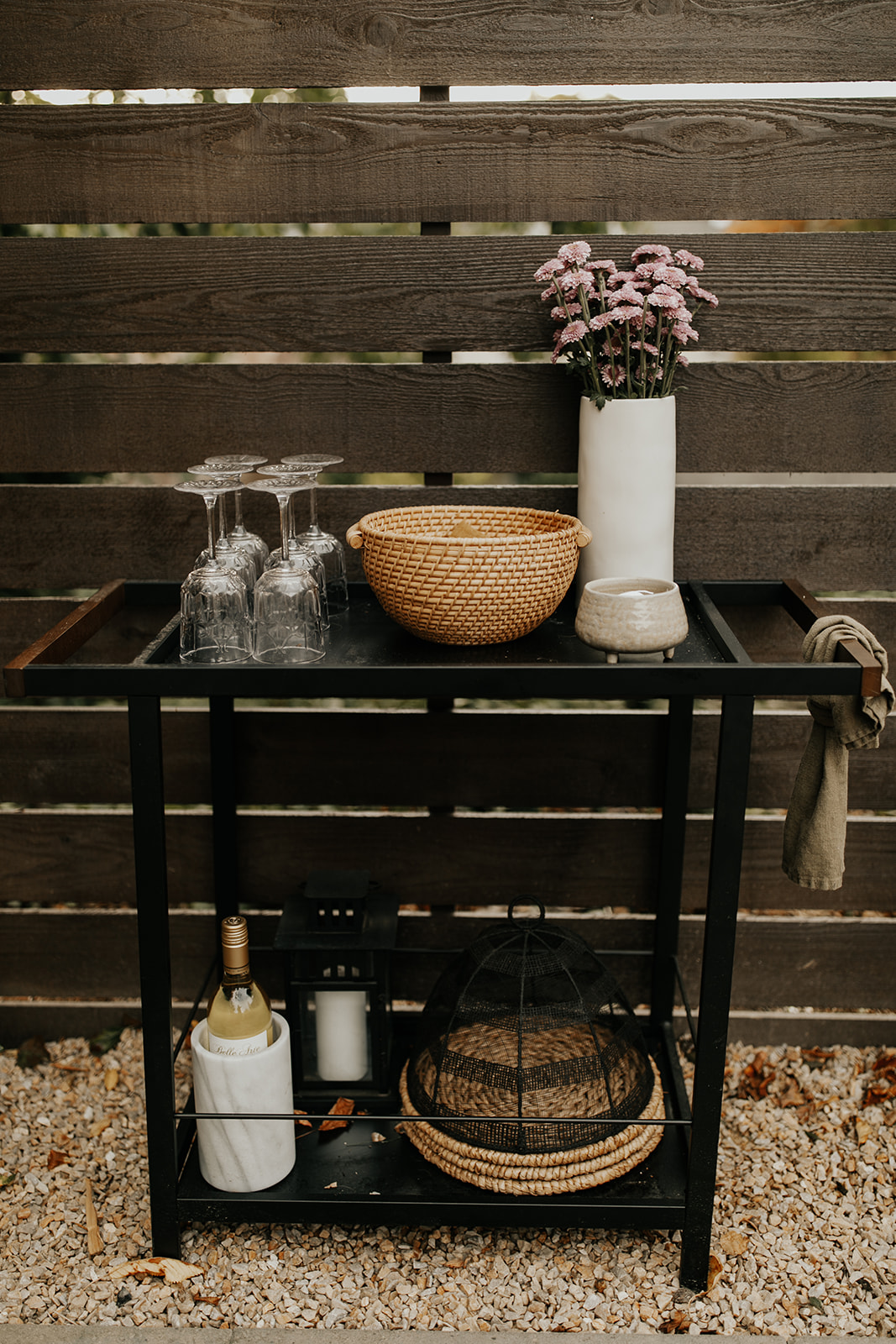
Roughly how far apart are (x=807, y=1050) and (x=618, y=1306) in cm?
82

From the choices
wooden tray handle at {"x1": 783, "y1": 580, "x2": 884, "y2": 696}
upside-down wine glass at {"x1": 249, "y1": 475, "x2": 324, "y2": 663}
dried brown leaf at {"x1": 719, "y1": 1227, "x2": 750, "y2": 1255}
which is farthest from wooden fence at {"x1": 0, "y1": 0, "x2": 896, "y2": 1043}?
dried brown leaf at {"x1": 719, "y1": 1227, "x2": 750, "y2": 1255}

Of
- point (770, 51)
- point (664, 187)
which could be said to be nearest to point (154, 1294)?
point (664, 187)

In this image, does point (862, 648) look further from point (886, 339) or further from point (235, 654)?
point (235, 654)

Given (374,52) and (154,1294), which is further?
(374,52)

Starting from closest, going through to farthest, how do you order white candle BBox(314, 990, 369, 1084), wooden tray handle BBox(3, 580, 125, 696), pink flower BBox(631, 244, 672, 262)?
wooden tray handle BBox(3, 580, 125, 696) → pink flower BBox(631, 244, 672, 262) → white candle BBox(314, 990, 369, 1084)

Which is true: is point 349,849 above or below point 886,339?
below

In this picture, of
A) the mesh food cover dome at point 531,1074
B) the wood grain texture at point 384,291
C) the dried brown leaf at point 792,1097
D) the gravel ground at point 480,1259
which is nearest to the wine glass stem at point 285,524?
the wood grain texture at point 384,291

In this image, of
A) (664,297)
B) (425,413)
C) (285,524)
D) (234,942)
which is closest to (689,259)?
(664,297)

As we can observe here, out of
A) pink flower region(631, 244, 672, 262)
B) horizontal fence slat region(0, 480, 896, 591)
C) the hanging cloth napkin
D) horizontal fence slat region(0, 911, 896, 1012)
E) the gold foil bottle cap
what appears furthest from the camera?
horizontal fence slat region(0, 911, 896, 1012)

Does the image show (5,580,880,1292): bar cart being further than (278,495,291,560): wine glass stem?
No

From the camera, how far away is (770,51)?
1.93 meters

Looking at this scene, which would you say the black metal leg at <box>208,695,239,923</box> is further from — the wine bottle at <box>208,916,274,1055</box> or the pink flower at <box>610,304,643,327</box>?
the pink flower at <box>610,304,643,327</box>

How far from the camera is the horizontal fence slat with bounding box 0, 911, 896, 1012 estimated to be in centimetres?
237

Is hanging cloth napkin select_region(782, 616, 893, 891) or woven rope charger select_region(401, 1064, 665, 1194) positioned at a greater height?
hanging cloth napkin select_region(782, 616, 893, 891)
